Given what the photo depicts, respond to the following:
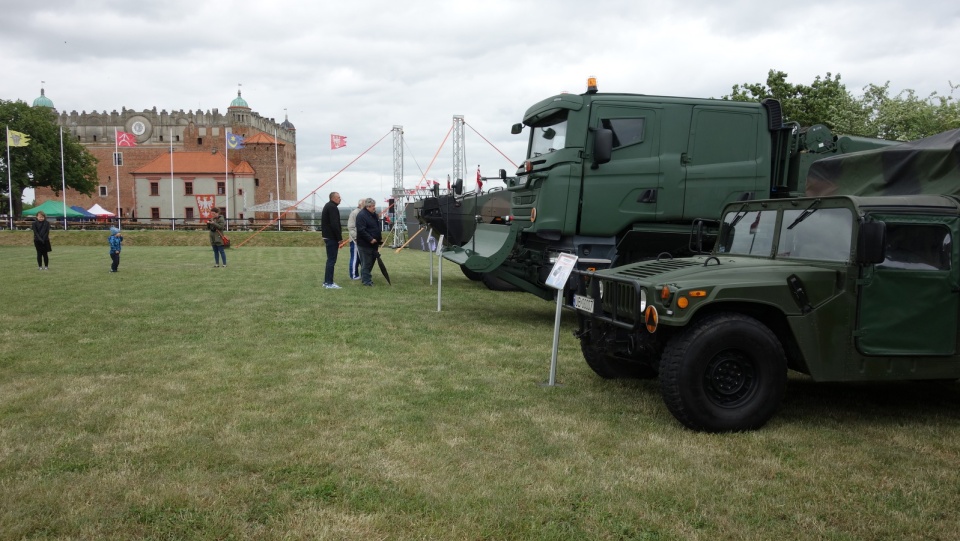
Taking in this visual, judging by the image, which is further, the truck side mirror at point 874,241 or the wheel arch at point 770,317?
the wheel arch at point 770,317

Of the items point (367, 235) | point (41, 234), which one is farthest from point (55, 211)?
point (367, 235)

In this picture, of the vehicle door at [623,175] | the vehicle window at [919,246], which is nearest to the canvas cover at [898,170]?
the vehicle window at [919,246]

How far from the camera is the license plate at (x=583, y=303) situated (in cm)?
586

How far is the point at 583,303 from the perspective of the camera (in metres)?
6.01

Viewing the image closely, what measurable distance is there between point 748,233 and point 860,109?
82.2 feet

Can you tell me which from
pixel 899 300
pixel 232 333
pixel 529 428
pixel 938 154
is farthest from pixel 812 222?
pixel 232 333

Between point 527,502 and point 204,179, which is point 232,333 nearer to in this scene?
point 527,502

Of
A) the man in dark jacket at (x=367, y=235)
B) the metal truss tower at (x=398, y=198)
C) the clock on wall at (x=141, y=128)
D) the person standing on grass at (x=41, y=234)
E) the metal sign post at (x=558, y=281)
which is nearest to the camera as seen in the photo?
the metal sign post at (x=558, y=281)

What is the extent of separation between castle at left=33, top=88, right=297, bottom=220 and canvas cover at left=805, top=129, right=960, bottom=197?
68759 millimetres

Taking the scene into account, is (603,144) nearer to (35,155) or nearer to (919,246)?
(919,246)

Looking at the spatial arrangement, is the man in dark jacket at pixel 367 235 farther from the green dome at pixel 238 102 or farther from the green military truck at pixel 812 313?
the green dome at pixel 238 102

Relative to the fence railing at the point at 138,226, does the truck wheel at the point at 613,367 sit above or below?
above

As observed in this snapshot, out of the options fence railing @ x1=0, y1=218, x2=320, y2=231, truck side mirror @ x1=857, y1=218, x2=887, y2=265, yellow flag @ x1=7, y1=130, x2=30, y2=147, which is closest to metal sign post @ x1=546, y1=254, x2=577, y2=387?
truck side mirror @ x1=857, y1=218, x2=887, y2=265

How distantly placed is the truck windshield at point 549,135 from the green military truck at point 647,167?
33 mm
